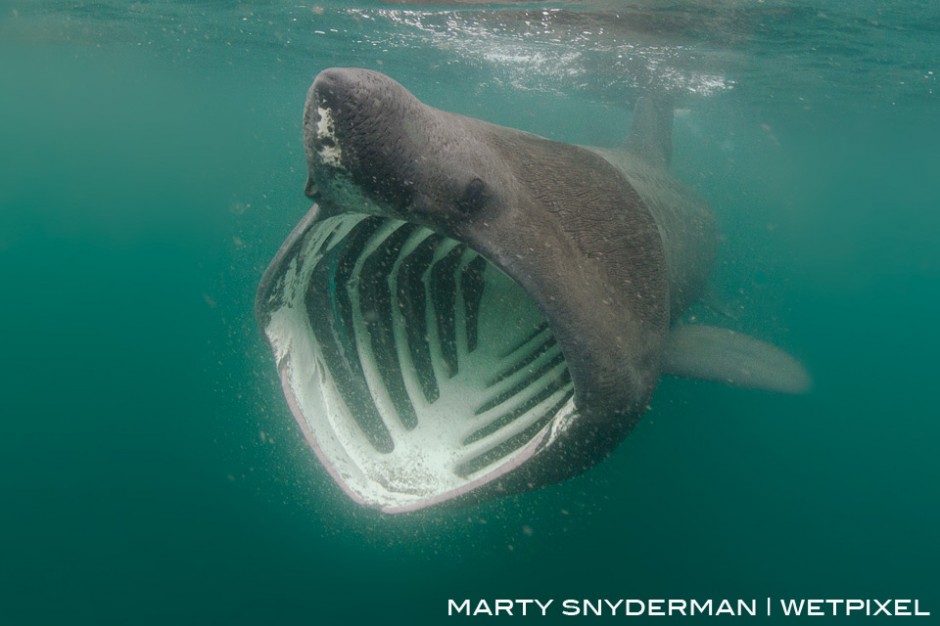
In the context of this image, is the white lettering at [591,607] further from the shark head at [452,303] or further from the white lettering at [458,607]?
the shark head at [452,303]

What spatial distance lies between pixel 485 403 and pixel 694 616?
22.7 feet

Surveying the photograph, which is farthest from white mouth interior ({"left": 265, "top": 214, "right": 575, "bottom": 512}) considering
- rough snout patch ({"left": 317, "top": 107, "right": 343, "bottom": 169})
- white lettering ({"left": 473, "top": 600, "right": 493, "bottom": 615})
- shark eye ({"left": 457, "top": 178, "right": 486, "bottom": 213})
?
white lettering ({"left": 473, "top": 600, "right": 493, "bottom": 615})

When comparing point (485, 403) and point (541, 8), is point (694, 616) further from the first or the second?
point (541, 8)

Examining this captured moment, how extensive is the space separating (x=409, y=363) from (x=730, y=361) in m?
2.41

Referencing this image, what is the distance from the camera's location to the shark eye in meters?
2.14

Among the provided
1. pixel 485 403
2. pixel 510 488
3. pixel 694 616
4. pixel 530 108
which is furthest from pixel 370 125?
pixel 530 108

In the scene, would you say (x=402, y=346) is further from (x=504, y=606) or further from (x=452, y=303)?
(x=504, y=606)

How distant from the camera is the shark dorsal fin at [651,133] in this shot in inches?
320

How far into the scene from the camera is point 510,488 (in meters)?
2.41

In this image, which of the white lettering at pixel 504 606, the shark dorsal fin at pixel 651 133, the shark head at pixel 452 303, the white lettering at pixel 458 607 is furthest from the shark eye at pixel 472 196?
the white lettering at pixel 458 607

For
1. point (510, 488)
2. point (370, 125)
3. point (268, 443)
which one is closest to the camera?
point (370, 125)

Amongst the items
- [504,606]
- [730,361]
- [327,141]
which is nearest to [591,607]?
[504,606]

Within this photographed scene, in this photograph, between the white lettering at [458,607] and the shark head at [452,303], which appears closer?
the shark head at [452,303]

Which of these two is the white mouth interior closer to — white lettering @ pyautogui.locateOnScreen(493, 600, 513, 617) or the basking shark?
the basking shark
